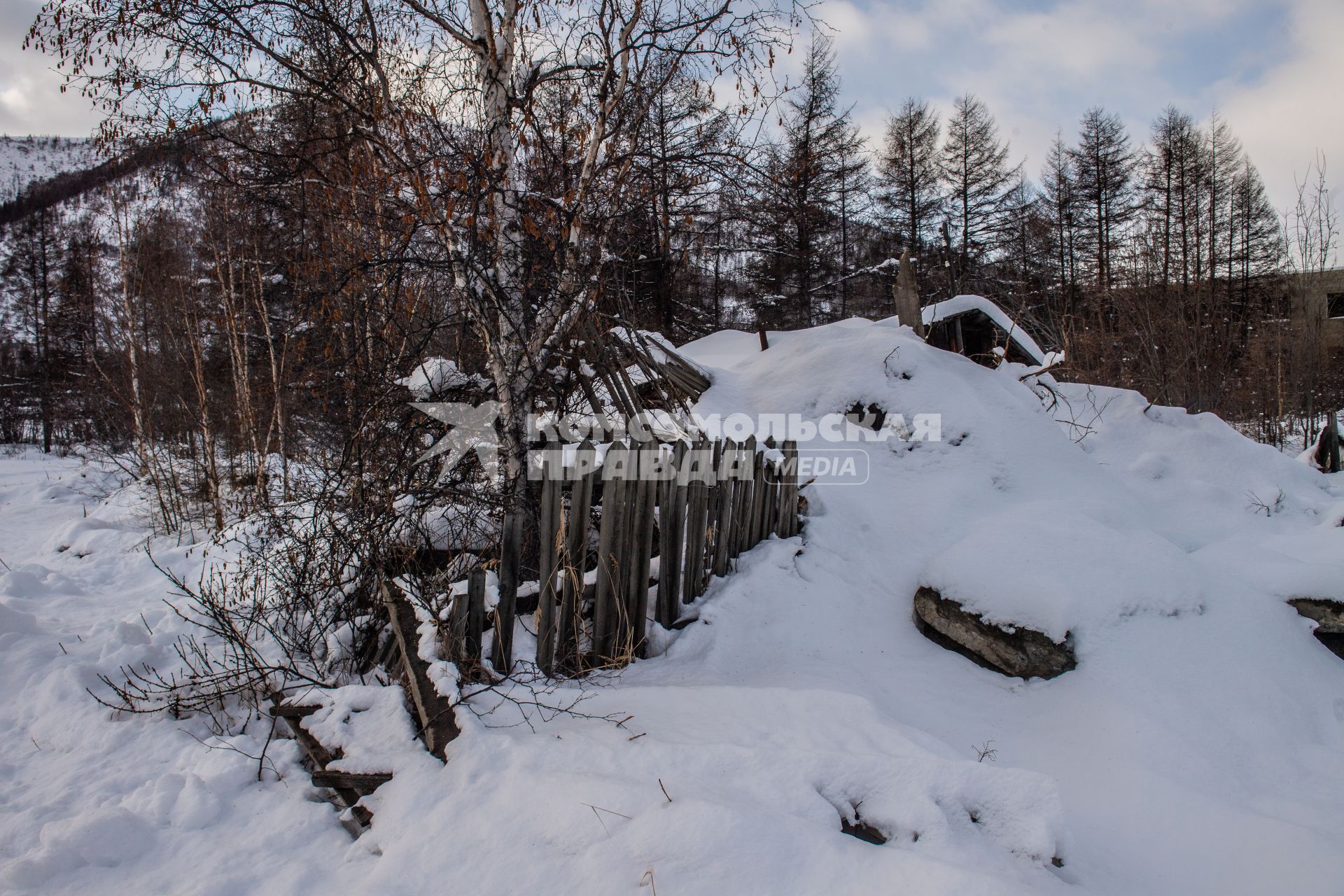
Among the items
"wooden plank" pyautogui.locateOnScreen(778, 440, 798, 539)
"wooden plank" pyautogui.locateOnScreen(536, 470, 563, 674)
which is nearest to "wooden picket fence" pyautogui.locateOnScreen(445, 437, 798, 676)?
"wooden plank" pyautogui.locateOnScreen(536, 470, 563, 674)

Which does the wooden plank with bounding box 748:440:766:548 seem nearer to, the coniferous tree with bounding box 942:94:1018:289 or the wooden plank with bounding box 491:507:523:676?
the wooden plank with bounding box 491:507:523:676

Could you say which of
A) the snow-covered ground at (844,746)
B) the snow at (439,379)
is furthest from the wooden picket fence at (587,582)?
the snow at (439,379)

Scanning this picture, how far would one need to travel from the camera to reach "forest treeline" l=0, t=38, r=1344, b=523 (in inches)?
172

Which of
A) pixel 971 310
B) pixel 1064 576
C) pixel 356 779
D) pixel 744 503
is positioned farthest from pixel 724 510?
pixel 971 310

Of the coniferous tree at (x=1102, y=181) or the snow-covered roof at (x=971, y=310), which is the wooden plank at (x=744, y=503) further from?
the coniferous tree at (x=1102, y=181)

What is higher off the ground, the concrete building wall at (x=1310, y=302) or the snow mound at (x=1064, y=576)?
the concrete building wall at (x=1310, y=302)

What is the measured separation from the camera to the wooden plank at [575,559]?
3.27 m

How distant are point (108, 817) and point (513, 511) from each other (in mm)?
1915

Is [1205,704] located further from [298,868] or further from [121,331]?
[121,331]

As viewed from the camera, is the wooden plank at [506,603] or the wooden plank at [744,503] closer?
the wooden plank at [506,603]

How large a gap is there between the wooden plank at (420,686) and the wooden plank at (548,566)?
2.09 ft

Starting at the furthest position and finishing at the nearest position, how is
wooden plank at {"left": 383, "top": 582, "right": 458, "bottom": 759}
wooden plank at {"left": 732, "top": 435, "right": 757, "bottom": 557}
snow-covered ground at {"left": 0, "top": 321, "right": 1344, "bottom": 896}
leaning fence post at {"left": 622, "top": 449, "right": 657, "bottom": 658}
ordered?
wooden plank at {"left": 732, "top": 435, "right": 757, "bottom": 557} → leaning fence post at {"left": 622, "top": 449, "right": 657, "bottom": 658} → wooden plank at {"left": 383, "top": 582, "right": 458, "bottom": 759} → snow-covered ground at {"left": 0, "top": 321, "right": 1344, "bottom": 896}

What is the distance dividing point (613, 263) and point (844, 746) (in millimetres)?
3412

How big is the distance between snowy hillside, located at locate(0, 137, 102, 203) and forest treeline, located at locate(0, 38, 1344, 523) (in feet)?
178
